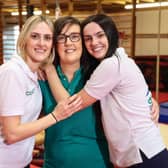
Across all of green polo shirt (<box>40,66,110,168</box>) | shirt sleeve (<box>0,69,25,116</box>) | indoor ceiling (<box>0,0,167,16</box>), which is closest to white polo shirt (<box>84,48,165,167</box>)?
green polo shirt (<box>40,66,110,168</box>)

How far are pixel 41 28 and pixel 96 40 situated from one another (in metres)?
0.28

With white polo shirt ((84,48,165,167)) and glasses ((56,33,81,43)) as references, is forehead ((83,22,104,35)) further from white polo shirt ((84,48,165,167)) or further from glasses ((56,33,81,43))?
white polo shirt ((84,48,165,167))

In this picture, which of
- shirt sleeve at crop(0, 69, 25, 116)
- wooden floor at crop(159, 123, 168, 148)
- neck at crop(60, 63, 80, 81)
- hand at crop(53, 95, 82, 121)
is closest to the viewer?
shirt sleeve at crop(0, 69, 25, 116)

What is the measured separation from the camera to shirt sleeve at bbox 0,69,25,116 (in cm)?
152

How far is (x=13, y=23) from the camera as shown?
493 inches

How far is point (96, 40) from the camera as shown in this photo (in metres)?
1.72

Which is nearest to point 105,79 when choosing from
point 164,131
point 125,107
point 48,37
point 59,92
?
point 125,107

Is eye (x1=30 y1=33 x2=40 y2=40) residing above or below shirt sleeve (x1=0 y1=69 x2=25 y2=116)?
above

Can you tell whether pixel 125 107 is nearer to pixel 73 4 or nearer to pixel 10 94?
pixel 10 94

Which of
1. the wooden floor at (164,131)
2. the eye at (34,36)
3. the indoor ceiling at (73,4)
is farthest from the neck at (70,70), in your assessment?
the indoor ceiling at (73,4)

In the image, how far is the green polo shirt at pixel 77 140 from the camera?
70.0 inches

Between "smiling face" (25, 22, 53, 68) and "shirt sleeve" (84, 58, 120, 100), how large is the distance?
0.29 meters

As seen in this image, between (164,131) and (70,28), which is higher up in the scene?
(70,28)

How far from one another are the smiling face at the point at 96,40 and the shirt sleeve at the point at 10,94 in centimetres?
42
